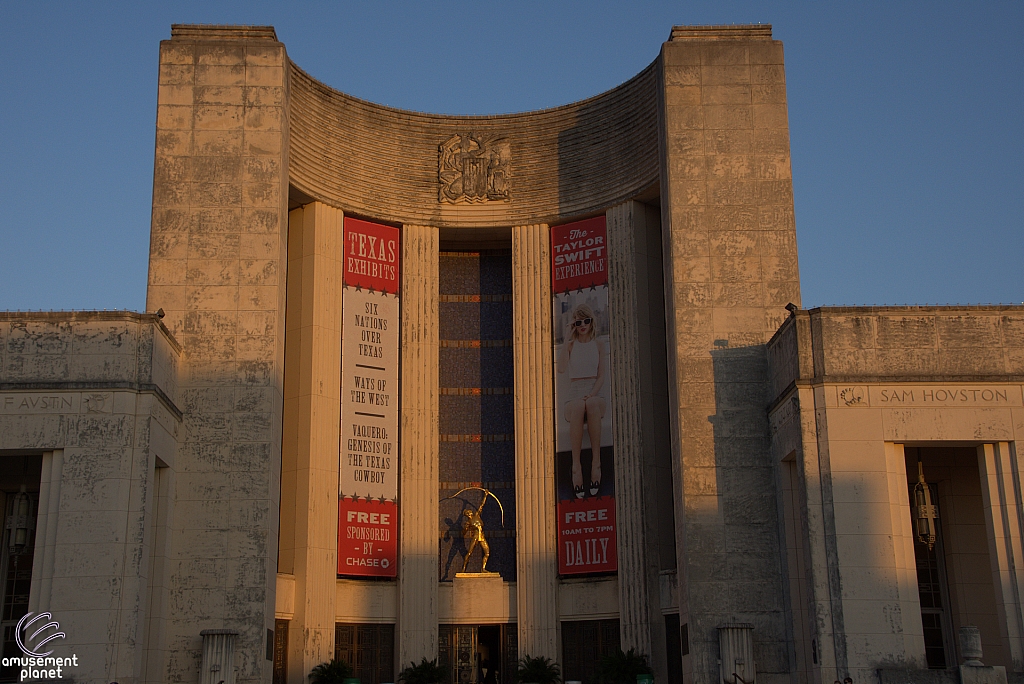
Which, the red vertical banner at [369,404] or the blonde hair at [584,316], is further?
the blonde hair at [584,316]

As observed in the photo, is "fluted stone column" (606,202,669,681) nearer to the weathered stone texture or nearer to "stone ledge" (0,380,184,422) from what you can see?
the weathered stone texture

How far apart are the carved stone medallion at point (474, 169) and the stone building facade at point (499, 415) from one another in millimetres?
105

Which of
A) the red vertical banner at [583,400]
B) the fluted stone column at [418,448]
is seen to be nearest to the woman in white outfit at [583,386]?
the red vertical banner at [583,400]

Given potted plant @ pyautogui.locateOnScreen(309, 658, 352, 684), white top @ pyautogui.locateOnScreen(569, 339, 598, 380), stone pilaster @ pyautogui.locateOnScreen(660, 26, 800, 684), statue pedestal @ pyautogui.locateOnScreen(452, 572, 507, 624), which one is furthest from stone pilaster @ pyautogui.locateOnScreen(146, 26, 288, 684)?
stone pilaster @ pyautogui.locateOnScreen(660, 26, 800, 684)

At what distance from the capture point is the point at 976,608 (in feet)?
79.3

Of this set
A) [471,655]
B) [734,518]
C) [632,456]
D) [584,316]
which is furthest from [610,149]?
[471,655]

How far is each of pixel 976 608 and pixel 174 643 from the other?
1711cm

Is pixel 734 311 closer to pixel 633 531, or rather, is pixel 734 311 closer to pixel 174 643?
pixel 633 531

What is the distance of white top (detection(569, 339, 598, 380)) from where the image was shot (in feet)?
100.0

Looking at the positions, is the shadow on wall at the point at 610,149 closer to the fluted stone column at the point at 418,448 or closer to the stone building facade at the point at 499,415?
the stone building facade at the point at 499,415

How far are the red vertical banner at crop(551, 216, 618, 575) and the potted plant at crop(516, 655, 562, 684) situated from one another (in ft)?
8.56

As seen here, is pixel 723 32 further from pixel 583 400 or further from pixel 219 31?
pixel 219 31

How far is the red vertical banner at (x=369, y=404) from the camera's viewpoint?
28.9 meters

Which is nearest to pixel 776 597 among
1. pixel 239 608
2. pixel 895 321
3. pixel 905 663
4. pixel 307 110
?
pixel 905 663
